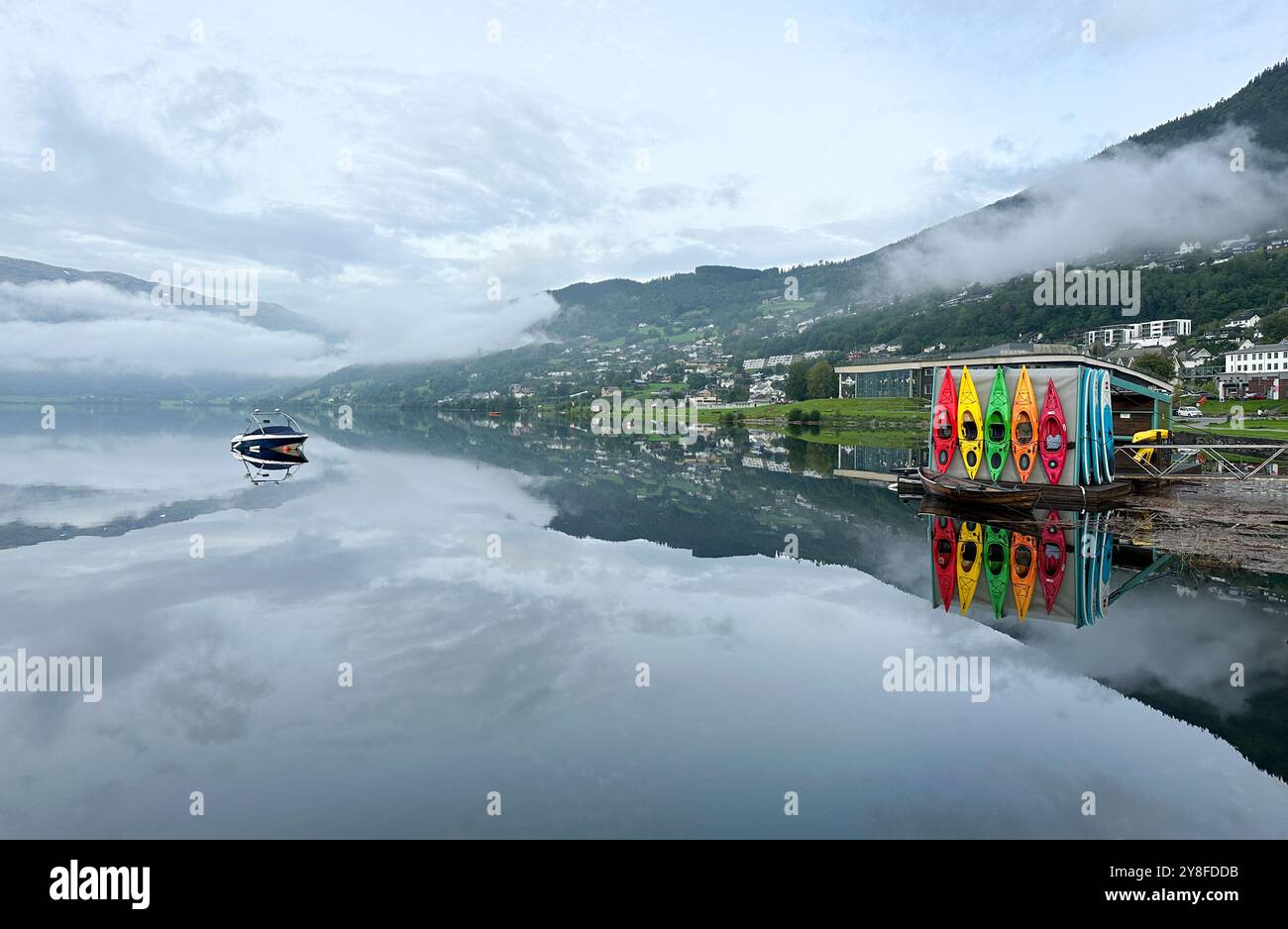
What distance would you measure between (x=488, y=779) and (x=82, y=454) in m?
64.2

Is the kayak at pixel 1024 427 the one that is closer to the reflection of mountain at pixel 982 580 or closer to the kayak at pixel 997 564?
the reflection of mountain at pixel 982 580

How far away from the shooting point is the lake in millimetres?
7930

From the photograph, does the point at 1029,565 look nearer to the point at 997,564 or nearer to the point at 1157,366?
the point at 997,564

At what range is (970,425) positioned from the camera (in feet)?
102

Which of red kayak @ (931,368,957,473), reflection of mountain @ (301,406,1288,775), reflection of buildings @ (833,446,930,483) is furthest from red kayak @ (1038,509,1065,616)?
reflection of buildings @ (833,446,930,483)

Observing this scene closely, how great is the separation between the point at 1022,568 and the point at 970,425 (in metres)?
13.2

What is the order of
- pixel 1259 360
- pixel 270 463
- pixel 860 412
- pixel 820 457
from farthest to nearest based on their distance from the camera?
1. pixel 860 412
2. pixel 1259 360
3. pixel 820 457
4. pixel 270 463

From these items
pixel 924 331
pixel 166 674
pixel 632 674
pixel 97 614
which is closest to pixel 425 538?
pixel 97 614

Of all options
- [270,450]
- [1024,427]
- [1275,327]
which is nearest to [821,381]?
[1275,327]

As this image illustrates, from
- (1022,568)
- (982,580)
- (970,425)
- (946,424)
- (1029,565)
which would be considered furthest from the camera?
(946,424)

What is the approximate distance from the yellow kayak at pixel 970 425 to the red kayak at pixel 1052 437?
2.31 m

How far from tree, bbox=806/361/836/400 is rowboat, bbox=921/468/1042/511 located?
95.3 m
